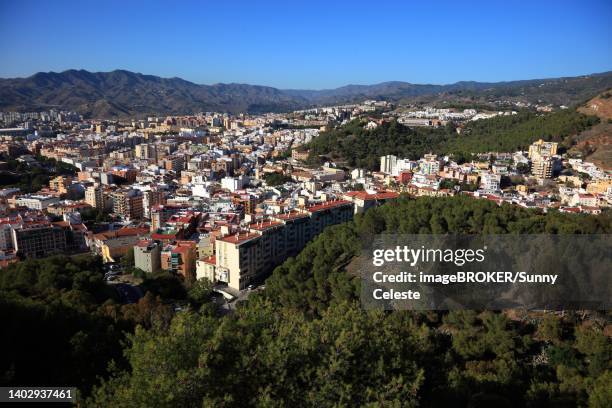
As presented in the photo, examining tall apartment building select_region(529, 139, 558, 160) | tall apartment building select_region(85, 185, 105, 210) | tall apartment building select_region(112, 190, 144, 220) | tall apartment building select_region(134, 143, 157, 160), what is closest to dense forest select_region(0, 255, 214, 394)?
tall apartment building select_region(112, 190, 144, 220)

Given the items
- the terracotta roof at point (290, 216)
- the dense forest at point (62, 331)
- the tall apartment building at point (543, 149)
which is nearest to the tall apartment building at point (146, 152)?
the terracotta roof at point (290, 216)

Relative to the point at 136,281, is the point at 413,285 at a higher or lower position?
higher

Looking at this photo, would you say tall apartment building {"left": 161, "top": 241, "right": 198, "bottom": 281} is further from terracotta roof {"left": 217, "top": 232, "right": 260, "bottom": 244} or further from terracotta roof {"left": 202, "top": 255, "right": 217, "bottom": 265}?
terracotta roof {"left": 217, "top": 232, "right": 260, "bottom": 244}

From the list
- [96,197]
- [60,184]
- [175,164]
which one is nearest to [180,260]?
[96,197]

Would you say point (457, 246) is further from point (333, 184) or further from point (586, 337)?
point (333, 184)

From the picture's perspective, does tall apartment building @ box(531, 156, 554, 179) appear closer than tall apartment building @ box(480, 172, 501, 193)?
No

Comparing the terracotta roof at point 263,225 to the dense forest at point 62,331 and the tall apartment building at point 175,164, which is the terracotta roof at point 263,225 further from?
the tall apartment building at point 175,164

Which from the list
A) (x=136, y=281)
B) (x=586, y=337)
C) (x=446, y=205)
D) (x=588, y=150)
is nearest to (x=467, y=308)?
(x=586, y=337)
